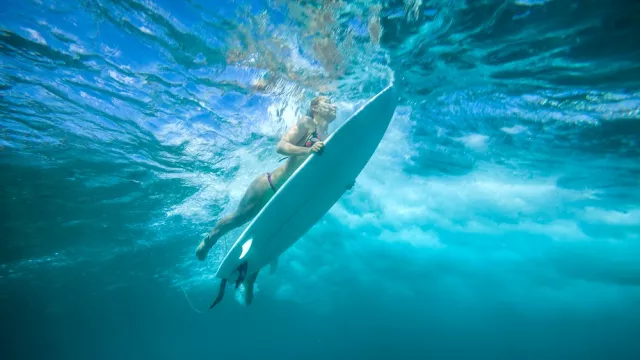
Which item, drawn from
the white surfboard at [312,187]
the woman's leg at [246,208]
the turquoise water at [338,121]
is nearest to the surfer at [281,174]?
the woman's leg at [246,208]

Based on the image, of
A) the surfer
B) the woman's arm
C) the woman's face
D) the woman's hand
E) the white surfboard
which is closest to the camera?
the woman's hand

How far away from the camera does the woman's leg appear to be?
6.12 m

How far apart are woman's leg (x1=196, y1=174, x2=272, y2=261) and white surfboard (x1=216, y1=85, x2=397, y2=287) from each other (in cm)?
97

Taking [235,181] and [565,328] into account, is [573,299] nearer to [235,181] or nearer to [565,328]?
[565,328]

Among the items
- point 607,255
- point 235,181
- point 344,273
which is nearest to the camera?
point 235,181

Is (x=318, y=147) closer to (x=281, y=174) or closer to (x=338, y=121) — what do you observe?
(x=281, y=174)

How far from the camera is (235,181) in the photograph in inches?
502

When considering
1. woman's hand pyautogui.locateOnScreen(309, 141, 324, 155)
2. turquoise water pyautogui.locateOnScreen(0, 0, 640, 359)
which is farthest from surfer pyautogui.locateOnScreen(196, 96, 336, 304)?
turquoise water pyautogui.locateOnScreen(0, 0, 640, 359)

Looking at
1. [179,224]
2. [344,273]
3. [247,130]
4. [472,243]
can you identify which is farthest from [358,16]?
[344,273]

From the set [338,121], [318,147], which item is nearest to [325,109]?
[318,147]

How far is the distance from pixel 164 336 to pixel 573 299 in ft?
184

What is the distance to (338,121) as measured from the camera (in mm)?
9703

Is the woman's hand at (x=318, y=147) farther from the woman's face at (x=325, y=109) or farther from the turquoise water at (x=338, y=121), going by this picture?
the turquoise water at (x=338, y=121)

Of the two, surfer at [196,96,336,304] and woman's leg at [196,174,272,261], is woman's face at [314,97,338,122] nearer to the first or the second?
surfer at [196,96,336,304]
